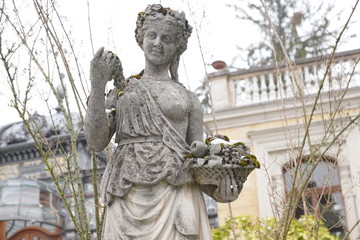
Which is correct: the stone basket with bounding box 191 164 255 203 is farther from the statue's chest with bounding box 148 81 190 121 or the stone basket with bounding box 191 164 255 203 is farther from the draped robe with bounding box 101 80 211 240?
the statue's chest with bounding box 148 81 190 121

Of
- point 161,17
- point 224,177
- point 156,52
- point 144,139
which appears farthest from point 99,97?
point 224,177

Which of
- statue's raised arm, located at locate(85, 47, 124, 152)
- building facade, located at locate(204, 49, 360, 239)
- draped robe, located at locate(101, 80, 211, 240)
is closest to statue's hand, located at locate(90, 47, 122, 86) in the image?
statue's raised arm, located at locate(85, 47, 124, 152)

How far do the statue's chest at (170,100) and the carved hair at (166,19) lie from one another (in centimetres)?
25

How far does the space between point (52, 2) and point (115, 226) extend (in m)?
3.53

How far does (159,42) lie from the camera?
10.9 feet

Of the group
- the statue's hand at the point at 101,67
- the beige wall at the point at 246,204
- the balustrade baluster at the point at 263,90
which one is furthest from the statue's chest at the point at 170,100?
the balustrade baluster at the point at 263,90

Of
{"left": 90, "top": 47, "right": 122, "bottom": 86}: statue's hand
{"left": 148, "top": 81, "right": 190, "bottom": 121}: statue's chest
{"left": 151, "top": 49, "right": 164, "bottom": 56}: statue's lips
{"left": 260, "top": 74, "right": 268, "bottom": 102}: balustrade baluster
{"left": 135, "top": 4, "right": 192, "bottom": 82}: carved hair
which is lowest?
{"left": 148, "top": 81, "right": 190, "bottom": 121}: statue's chest

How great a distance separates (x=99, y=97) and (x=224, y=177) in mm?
808

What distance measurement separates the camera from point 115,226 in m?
2.99

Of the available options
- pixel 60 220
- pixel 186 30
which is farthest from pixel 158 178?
pixel 60 220

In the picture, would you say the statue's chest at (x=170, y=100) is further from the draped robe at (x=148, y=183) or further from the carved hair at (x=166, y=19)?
the carved hair at (x=166, y=19)

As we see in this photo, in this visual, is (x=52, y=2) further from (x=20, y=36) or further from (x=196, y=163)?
(x=196, y=163)

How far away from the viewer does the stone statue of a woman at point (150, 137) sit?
2986 millimetres

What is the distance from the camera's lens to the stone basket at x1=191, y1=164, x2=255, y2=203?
3.04 metres
